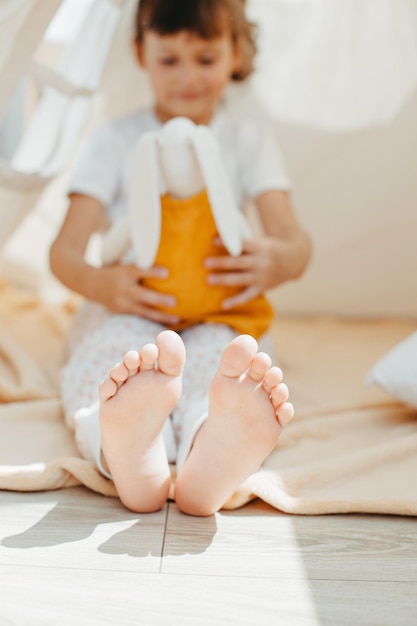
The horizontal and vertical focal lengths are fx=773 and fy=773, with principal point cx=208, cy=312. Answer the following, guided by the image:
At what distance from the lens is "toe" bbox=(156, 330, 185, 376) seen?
27.3 inches

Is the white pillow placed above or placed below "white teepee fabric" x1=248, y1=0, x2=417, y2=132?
below

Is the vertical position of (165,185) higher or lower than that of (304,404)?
higher

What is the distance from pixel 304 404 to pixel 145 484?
406 millimetres

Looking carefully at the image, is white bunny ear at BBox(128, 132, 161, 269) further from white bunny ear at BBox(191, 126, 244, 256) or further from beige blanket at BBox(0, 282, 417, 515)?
beige blanket at BBox(0, 282, 417, 515)

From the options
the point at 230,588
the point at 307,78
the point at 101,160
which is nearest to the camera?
the point at 230,588

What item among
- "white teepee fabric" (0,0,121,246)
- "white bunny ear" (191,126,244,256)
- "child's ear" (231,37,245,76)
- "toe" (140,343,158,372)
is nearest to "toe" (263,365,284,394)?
"toe" (140,343,158,372)

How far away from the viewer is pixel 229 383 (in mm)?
713

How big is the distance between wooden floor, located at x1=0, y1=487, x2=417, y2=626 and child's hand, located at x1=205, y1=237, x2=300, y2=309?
1.15 ft

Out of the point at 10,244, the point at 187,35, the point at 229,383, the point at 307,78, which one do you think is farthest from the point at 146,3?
the point at 229,383

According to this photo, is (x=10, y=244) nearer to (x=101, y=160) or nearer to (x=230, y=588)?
(x=101, y=160)

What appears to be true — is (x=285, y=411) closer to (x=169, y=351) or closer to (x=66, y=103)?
(x=169, y=351)

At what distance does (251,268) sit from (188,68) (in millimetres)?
366

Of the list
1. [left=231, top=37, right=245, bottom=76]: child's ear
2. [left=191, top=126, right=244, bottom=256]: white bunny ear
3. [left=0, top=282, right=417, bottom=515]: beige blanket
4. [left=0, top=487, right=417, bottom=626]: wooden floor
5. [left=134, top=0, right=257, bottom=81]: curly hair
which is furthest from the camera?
[left=231, top=37, right=245, bottom=76]: child's ear

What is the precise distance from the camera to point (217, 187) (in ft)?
3.18
